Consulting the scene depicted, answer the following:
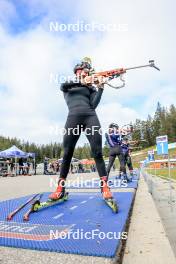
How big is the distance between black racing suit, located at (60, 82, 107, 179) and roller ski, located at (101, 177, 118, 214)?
0.27 metres

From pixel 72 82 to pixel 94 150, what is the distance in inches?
46.2

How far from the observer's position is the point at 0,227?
2949mm

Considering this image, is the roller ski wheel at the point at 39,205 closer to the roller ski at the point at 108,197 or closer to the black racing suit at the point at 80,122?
the black racing suit at the point at 80,122

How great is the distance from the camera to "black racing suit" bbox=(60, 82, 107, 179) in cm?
486

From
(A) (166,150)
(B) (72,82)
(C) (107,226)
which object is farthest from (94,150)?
(A) (166,150)

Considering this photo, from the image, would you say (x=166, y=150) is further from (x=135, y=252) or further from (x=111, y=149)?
(x=135, y=252)

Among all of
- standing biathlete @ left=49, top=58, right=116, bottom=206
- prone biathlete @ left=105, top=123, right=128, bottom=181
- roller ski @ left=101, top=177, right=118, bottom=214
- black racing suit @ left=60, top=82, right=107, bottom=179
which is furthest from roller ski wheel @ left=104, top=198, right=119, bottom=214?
prone biathlete @ left=105, top=123, right=128, bottom=181

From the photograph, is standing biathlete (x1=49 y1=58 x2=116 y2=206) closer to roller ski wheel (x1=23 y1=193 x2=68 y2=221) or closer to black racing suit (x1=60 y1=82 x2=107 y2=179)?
black racing suit (x1=60 y1=82 x2=107 y2=179)

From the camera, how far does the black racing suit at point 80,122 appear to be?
191 inches

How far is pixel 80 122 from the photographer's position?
491 cm

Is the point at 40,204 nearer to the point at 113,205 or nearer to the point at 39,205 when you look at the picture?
the point at 39,205

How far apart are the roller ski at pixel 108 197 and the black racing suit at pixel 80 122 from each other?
0.90 feet

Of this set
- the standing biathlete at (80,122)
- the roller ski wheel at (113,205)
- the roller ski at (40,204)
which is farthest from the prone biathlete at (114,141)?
the roller ski wheel at (113,205)

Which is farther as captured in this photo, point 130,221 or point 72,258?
point 130,221
